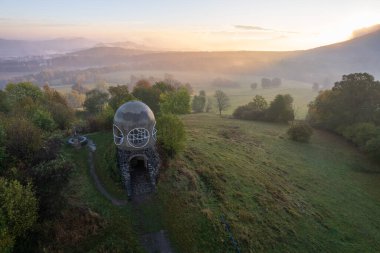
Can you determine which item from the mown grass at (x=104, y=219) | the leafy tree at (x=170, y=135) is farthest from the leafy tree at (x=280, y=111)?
the mown grass at (x=104, y=219)

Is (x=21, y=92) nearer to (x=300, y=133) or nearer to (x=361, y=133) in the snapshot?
(x=300, y=133)

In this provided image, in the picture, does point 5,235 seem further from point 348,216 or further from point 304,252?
point 348,216

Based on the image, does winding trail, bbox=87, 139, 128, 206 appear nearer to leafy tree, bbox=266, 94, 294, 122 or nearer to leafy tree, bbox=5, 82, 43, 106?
leafy tree, bbox=5, 82, 43, 106

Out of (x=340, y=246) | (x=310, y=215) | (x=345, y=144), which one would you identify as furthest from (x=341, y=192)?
(x=345, y=144)

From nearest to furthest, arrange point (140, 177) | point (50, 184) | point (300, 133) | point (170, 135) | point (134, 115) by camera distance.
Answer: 1. point (50, 184)
2. point (134, 115)
3. point (140, 177)
4. point (170, 135)
5. point (300, 133)

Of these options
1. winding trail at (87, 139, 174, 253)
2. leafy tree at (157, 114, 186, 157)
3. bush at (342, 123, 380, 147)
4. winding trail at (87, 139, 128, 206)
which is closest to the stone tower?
winding trail at (87, 139, 174, 253)

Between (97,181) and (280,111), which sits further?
(280,111)

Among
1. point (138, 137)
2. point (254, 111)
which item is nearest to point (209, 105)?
point (254, 111)
